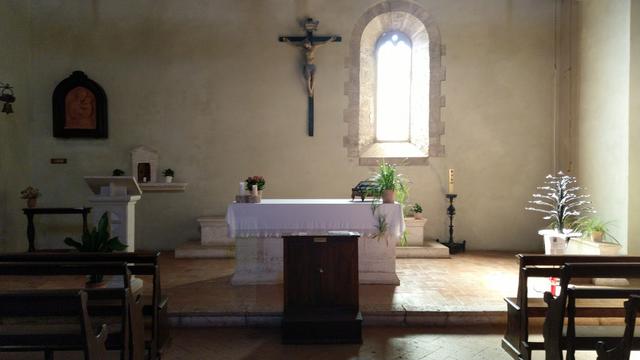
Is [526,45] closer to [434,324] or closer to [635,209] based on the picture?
[635,209]

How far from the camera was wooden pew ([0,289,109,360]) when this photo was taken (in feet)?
7.31

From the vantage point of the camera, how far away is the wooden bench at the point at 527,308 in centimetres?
354

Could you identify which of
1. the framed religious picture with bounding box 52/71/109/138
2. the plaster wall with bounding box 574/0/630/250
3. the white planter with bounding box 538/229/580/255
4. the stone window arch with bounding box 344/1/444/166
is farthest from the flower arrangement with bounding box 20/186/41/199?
the plaster wall with bounding box 574/0/630/250

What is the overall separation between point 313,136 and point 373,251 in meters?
3.24

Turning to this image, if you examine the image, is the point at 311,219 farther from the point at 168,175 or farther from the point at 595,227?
the point at 595,227

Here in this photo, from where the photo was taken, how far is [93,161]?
8.52 m

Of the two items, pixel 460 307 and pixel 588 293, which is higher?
pixel 588 293

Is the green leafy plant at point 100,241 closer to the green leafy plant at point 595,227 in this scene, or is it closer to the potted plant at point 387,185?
the potted plant at point 387,185

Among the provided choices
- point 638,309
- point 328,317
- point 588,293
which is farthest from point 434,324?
point 638,309

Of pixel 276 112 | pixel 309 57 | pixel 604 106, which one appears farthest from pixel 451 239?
pixel 309 57

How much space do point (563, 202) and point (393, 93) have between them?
14.0 feet

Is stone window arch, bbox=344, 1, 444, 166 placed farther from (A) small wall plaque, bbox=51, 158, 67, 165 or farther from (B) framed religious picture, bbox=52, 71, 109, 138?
(A) small wall plaque, bbox=51, 158, 67, 165

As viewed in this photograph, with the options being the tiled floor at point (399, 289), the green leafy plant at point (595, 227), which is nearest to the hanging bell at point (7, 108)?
the tiled floor at point (399, 289)

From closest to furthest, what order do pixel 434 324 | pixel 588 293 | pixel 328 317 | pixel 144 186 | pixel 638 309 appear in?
pixel 638 309 → pixel 588 293 → pixel 328 317 → pixel 434 324 → pixel 144 186
